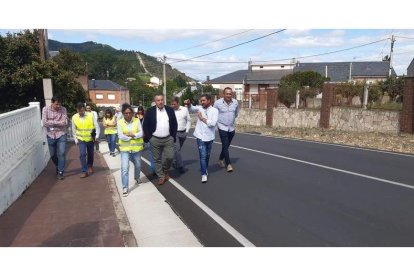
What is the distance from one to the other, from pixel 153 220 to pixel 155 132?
2.20 metres

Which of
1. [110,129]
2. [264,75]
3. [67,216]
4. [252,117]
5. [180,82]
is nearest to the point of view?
[67,216]

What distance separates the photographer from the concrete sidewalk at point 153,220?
14.1 feet

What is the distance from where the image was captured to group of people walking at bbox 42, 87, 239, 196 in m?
6.67

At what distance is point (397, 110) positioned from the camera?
15750 mm

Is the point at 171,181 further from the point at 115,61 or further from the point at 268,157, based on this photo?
the point at 115,61

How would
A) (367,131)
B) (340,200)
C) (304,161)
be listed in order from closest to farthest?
(340,200) < (304,161) < (367,131)

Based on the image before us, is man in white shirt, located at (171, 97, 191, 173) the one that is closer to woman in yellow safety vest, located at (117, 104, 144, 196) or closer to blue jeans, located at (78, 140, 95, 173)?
woman in yellow safety vest, located at (117, 104, 144, 196)

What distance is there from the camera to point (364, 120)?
1742 cm

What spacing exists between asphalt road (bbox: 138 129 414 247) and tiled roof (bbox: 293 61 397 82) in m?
46.6

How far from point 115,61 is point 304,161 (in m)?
130

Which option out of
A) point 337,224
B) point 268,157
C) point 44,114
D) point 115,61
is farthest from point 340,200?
point 115,61

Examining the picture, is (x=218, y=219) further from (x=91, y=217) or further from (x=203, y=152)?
(x=203, y=152)

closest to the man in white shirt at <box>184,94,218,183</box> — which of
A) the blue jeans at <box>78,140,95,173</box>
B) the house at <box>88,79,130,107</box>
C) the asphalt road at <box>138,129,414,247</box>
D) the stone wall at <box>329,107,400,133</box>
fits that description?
the asphalt road at <box>138,129,414,247</box>

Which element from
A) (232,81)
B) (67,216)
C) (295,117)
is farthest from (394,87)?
(232,81)
